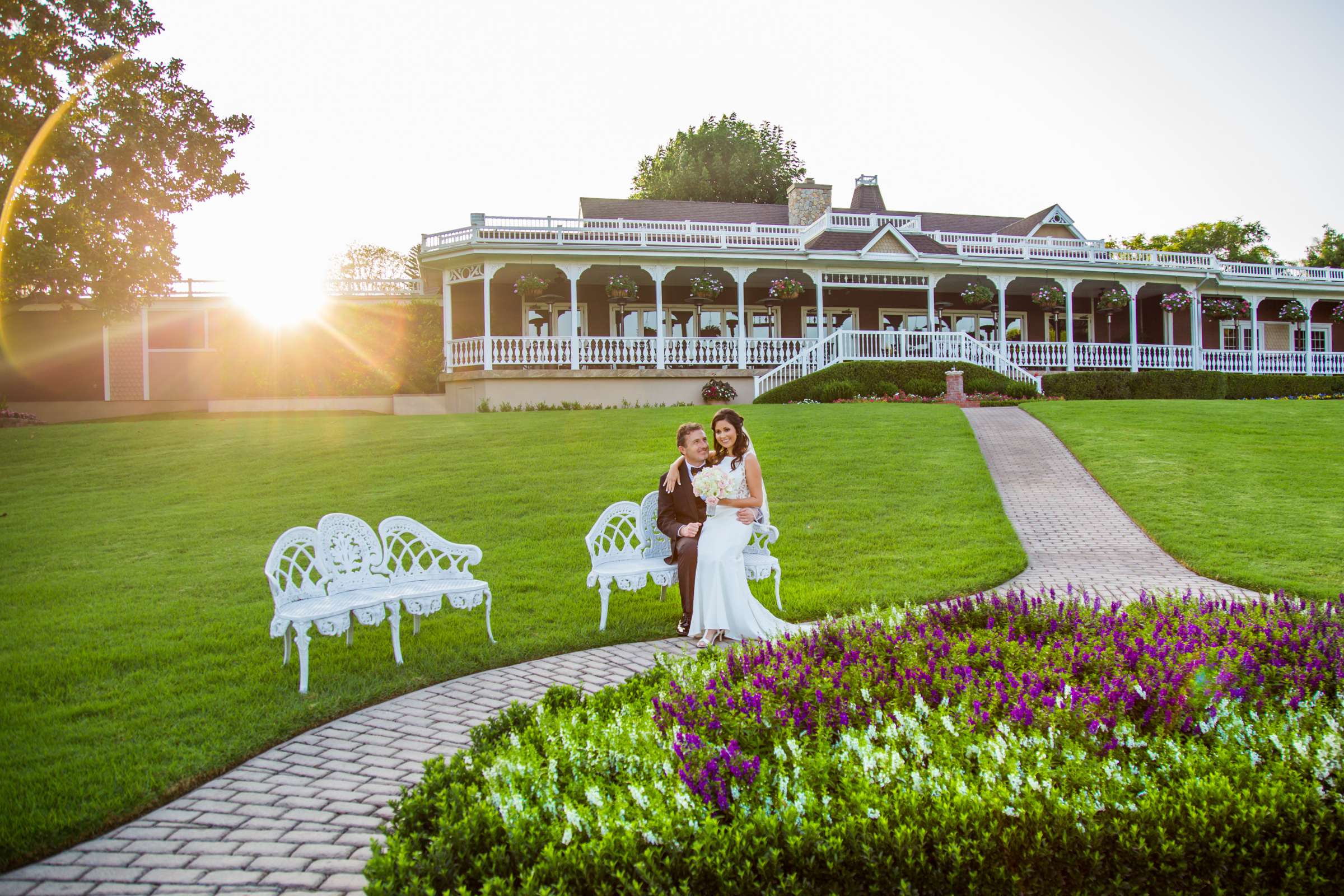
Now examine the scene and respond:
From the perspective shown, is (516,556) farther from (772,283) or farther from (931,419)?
(772,283)

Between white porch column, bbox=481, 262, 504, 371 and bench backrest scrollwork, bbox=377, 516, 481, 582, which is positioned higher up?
white porch column, bbox=481, 262, 504, 371

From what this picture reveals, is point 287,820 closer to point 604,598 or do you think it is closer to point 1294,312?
point 604,598

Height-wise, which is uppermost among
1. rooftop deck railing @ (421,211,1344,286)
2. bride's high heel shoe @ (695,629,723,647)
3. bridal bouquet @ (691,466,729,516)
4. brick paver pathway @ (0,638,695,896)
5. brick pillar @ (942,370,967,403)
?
rooftop deck railing @ (421,211,1344,286)

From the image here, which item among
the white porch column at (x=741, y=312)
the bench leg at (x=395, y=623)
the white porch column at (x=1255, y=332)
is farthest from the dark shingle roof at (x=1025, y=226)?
the bench leg at (x=395, y=623)

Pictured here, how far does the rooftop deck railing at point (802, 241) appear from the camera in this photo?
2362 centimetres

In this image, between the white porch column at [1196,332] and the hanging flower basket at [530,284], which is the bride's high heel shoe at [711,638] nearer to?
the hanging flower basket at [530,284]

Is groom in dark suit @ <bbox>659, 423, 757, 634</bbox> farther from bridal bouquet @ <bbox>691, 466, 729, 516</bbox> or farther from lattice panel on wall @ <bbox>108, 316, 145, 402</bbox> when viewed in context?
lattice panel on wall @ <bbox>108, 316, 145, 402</bbox>

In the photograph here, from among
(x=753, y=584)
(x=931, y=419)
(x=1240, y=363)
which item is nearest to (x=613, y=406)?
(x=931, y=419)

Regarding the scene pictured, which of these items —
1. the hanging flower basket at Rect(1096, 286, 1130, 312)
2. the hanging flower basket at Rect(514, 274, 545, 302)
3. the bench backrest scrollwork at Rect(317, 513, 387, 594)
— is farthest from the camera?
the hanging flower basket at Rect(1096, 286, 1130, 312)

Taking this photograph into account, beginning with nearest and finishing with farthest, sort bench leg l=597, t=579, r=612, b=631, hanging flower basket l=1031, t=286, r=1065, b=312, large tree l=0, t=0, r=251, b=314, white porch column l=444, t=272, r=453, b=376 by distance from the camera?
bench leg l=597, t=579, r=612, b=631 < large tree l=0, t=0, r=251, b=314 < white porch column l=444, t=272, r=453, b=376 < hanging flower basket l=1031, t=286, r=1065, b=312

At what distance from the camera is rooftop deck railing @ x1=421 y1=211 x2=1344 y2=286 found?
23.6 metres

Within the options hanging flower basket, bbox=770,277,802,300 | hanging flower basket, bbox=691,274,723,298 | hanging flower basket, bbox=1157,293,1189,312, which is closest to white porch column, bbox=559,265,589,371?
hanging flower basket, bbox=691,274,723,298

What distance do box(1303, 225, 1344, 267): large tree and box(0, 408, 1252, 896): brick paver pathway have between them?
2397 inches

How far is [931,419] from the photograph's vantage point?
17.0 meters
